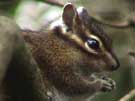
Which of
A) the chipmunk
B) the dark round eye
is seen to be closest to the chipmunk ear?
the chipmunk

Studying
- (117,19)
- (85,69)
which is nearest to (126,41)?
(117,19)

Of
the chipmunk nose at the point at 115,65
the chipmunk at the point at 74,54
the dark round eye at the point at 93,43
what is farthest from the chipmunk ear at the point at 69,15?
the chipmunk nose at the point at 115,65

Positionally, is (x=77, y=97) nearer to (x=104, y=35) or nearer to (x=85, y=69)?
(x=85, y=69)

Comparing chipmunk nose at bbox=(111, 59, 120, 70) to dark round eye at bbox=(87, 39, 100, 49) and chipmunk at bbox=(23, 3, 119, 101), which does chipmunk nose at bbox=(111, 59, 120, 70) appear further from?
dark round eye at bbox=(87, 39, 100, 49)

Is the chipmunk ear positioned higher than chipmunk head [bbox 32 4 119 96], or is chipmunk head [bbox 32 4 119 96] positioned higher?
the chipmunk ear

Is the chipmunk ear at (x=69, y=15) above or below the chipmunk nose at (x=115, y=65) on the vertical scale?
above

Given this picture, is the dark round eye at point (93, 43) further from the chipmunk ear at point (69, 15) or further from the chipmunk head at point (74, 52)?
the chipmunk ear at point (69, 15)

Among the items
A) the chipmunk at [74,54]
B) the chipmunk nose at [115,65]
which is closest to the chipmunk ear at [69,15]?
the chipmunk at [74,54]
